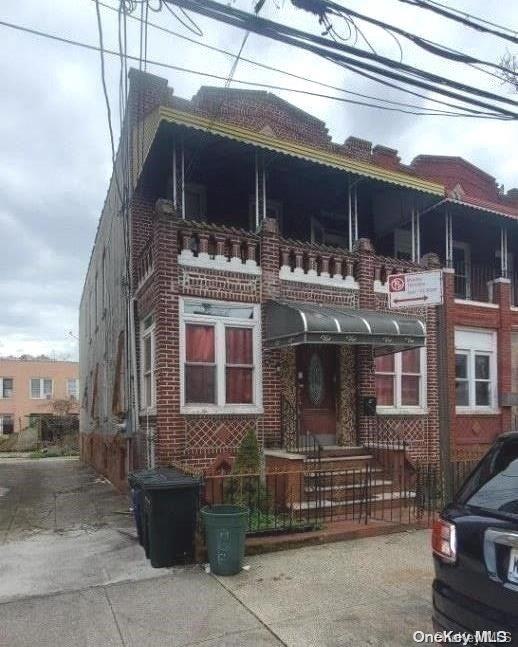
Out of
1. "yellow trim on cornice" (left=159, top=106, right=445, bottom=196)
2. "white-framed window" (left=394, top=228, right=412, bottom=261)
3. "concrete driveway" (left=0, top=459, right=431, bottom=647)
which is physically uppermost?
"yellow trim on cornice" (left=159, top=106, right=445, bottom=196)

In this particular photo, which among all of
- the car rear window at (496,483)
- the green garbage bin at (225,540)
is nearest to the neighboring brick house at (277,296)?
the green garbage bin at (225,540)

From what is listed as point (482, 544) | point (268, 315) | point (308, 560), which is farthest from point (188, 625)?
point (268, 315)

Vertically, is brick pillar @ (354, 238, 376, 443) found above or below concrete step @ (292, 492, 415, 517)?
above

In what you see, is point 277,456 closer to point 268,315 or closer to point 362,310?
point 268,315

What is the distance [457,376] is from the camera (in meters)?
14.1

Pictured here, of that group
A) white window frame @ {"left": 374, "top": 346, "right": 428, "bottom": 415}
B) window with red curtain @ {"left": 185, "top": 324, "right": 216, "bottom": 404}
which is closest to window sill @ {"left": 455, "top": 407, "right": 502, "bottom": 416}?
white window frame @ {"left": 374, "top": 346, "right": 428, "bottom": 415}

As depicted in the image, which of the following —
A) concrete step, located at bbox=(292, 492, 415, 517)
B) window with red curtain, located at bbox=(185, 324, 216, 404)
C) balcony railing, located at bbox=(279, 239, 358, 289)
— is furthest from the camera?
balcony railing, located at bbox=(279, 239, 358, 289)

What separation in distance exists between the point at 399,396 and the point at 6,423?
43.3m

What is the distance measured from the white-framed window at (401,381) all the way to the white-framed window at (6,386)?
1724 inches

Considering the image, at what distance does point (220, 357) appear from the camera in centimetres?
1030

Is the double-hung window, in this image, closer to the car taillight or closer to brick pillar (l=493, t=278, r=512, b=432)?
brick pillar (l=493, t=278, r=512, b=432)

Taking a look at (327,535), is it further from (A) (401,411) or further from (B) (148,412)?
(A) (401,411)

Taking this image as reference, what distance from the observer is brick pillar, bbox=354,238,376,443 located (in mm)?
11562

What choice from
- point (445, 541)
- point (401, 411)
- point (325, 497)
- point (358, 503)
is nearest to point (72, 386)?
point (401, 411)
